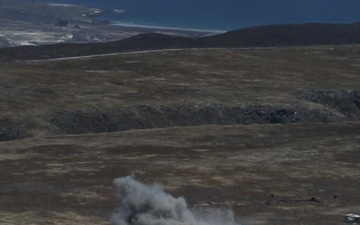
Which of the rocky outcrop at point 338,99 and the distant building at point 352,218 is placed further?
the rocky outcrop at point 338,99

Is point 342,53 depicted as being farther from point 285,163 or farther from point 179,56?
point 285,163

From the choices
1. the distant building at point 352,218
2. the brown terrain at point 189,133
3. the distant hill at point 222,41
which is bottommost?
the distant building at point 352,218

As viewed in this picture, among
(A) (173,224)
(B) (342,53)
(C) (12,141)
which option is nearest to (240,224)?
(A) (173,224)

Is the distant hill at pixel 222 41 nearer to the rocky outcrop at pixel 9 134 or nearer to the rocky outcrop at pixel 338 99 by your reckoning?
the rocky outcrop at pixel 338 99

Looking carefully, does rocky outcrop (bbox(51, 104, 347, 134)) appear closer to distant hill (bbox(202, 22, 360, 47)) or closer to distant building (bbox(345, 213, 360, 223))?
distant building (bbox(345, 213, 360, 223))

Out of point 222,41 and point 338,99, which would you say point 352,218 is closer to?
point 338,99

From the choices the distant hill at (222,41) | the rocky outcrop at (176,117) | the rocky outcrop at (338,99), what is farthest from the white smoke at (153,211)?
the distant hill at (222,41)
